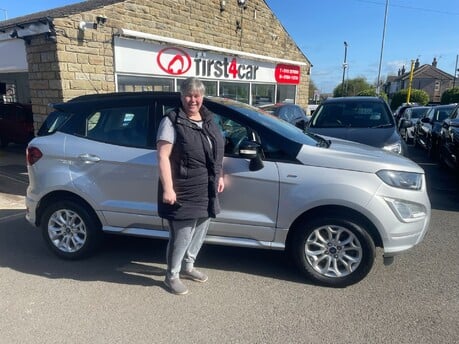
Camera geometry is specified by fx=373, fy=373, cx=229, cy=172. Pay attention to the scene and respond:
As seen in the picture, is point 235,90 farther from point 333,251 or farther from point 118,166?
point 333,251

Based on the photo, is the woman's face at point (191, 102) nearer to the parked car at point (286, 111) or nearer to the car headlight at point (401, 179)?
the car headlight at point (401, 179)

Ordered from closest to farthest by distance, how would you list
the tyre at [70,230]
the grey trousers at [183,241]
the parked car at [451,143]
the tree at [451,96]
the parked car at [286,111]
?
the grey trousers at [183,241], the tyre at [70,230], the parked car at [451,143], the parked car at [286,111], the tree at [451,96]

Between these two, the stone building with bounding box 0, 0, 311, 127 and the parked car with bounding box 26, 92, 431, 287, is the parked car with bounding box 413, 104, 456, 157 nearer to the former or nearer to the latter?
the stone building with bounding box 0, 0, 311, 127

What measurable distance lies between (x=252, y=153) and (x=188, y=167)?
0.62m

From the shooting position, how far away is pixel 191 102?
9.65 feet

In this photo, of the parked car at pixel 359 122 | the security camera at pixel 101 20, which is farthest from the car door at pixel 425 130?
the security camera at pixel 101 20

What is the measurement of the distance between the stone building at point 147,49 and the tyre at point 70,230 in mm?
3901

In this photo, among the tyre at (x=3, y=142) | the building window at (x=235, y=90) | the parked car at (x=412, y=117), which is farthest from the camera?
the parked car at (x=412, y=117)

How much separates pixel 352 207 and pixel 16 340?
2801mm

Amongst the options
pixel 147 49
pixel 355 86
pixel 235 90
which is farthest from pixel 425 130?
pixel 355 86

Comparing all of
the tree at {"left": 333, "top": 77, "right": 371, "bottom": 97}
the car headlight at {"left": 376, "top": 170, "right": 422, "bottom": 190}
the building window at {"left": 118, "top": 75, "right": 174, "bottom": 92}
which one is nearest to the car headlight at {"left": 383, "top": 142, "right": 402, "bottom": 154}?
the car headlight at {"left": 376, "top": 170, "right": 422, "bottom": 190}

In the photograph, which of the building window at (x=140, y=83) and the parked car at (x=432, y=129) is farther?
the parked car at (x=432, y=129)

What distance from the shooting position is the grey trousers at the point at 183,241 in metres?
3.12

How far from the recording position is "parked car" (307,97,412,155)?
6250 mm
